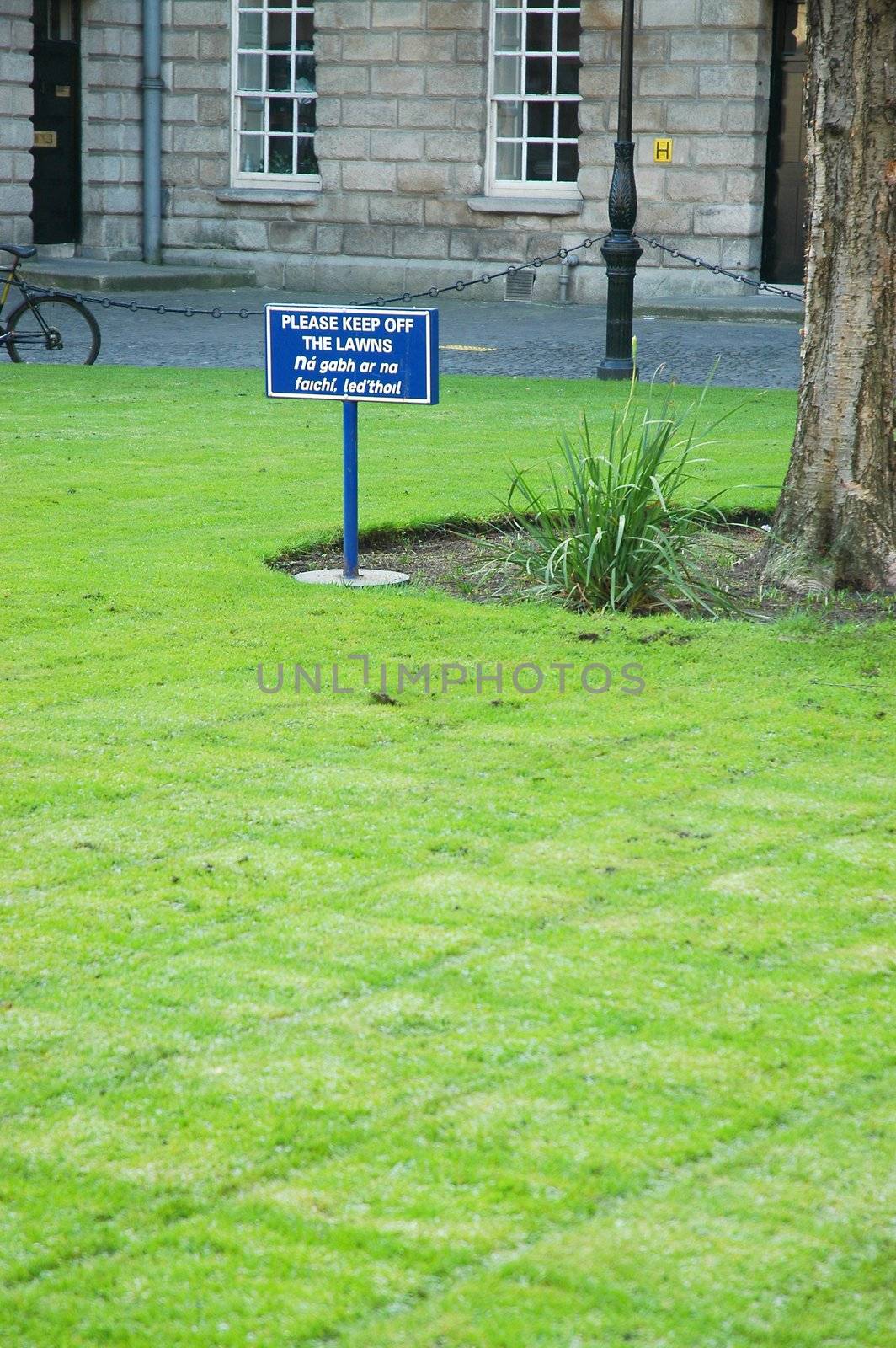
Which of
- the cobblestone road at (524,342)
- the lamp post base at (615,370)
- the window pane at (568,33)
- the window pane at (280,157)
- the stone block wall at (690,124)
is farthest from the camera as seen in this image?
the window pane at (280,157)

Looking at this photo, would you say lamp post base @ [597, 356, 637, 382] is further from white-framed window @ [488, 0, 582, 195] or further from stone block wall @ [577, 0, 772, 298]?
white-framed window @ [488, 0, 582, 195]

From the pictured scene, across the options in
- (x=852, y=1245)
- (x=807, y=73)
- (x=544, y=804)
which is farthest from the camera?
(x=807, y=73)

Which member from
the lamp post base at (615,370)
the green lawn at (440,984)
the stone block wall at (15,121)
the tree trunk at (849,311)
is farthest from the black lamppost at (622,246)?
the stone block wall at (15,121)

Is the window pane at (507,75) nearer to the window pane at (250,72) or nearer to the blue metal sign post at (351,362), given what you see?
the window pane at (250,72)

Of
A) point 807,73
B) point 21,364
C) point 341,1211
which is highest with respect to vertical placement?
point 807,73

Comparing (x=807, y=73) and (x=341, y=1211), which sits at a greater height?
(x=807, y=73)

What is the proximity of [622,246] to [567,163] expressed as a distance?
759 cm

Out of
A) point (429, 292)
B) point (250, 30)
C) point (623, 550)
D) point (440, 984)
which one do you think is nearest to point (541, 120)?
point (250, 30)

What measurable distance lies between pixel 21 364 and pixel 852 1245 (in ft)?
42.7

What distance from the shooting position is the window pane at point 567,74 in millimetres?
21344

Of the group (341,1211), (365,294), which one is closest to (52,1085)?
(341,1211)

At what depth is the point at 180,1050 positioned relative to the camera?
10.7 feet

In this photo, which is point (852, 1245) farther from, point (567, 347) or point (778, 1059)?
point (567, 347)

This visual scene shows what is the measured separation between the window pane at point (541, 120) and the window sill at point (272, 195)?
288 centimetres
